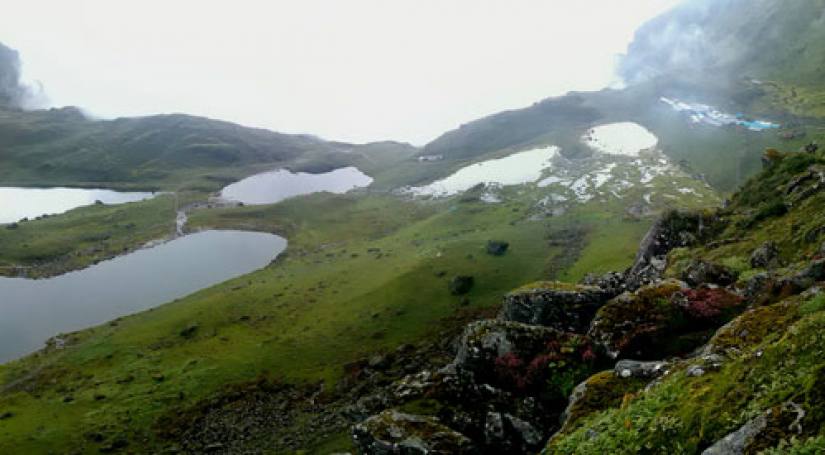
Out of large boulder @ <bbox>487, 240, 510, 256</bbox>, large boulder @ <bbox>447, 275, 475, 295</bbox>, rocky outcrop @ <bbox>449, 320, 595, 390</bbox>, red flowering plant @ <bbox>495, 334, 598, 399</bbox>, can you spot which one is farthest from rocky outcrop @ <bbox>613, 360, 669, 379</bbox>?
large boulder @ <bbox>487, 240, 510, 256</bbox>

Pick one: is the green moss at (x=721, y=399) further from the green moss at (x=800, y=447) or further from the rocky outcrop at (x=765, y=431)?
the green moss at (x=800, y=447)

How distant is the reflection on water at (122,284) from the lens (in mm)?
110938

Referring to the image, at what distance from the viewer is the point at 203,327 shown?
317ft

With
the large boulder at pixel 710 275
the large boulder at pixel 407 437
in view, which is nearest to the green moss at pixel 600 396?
the large boulder at pixel 407 437

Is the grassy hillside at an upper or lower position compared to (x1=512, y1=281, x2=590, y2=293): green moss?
upper

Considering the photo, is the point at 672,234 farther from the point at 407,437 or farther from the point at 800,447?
the point at 800,447

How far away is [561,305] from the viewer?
3491 cm

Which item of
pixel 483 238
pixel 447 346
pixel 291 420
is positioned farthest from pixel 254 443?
pixel 483 238

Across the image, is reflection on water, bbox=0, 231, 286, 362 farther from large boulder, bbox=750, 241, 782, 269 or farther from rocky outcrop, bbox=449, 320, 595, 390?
large boulder, bbox=750, 241, 782, 269

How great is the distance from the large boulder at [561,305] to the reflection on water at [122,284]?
10288 cm

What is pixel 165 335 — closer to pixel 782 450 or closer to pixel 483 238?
pixel 483 238

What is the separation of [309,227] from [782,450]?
179513 mm

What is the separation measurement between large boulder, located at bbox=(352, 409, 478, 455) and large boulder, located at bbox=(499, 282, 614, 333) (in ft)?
44.1

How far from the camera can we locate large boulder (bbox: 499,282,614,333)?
3366 cm
